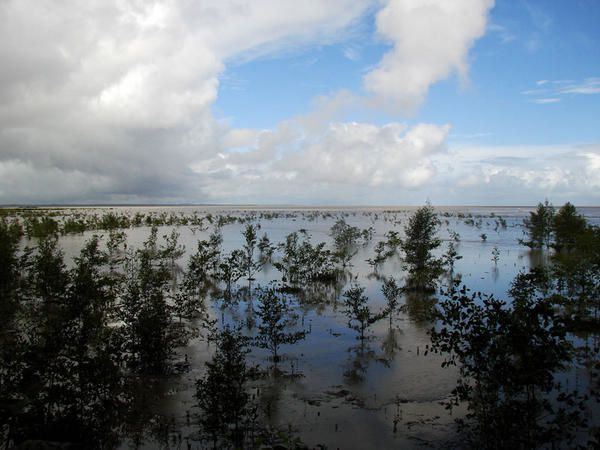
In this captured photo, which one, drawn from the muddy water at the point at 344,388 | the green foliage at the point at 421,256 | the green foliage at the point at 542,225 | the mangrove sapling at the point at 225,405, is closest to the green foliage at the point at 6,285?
the muddy water at the point at 344,388

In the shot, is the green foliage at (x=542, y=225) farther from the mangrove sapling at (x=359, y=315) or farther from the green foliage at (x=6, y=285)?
the green foliage at (x=6, y=285)

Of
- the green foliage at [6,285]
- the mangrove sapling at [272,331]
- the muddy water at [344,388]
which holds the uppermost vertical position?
the green foliage at [6,285]

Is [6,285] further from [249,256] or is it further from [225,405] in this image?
[249,256]

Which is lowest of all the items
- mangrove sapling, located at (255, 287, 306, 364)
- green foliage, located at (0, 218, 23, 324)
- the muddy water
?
the muddy water

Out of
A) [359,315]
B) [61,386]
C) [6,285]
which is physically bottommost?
[359,315]

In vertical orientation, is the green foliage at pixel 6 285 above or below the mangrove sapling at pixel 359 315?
above

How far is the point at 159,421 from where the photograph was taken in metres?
11.2

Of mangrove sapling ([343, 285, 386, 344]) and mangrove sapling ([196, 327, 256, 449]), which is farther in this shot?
mangrove sapling ([343, 285, 386, 344])

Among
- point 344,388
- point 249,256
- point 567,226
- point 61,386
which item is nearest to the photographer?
point 61,386

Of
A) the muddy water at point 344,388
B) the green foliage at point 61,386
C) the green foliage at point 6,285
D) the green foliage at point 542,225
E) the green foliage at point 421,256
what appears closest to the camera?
the green foliage at point 61,386

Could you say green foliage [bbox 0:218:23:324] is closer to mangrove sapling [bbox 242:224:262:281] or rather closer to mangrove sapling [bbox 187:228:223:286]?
mangrove sapling [bbox 187:228:223:286]

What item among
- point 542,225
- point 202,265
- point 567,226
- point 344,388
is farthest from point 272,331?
point 542,225

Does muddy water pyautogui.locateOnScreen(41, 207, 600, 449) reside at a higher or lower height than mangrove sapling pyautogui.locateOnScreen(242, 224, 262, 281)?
lower

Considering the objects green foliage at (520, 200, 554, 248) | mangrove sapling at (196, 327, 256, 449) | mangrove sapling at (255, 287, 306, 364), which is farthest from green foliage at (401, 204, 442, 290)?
green foliage at (520, 200, 554, 248)
